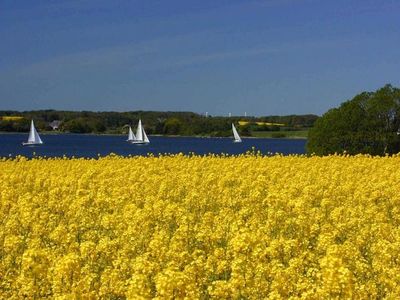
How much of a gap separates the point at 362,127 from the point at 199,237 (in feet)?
109

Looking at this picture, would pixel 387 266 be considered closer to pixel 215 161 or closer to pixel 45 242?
pixel 45 242

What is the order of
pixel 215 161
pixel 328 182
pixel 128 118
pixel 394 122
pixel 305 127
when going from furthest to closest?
pixel 128 118 < pixel 305 127 < pixel 394 122 < pixel 215 161 < pixel 328 182

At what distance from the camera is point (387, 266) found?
8.49 m

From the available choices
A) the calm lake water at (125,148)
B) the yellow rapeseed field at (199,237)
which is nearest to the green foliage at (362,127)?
the calm lake water at (125,148)

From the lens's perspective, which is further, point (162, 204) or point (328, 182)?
point (328, 182)

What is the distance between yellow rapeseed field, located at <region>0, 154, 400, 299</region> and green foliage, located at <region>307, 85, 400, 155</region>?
751 inches

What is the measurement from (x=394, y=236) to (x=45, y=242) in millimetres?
5111

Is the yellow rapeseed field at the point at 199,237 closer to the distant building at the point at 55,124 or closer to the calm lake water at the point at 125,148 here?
the calm lake water at the point at 125,148

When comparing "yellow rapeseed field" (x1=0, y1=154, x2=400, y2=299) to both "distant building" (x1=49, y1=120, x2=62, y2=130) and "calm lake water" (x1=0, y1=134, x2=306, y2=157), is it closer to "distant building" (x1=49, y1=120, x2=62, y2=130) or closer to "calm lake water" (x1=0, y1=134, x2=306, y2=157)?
"calm lake water" (x1=0, y1=134, x2=306, y2=157)

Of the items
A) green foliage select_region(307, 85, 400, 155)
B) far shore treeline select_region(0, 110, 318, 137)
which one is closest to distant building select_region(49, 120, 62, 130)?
far shore treeline select_region(0, 110, 318, 137)

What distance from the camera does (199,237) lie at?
9.80m

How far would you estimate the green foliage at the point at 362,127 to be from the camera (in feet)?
131

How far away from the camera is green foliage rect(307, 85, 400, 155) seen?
39781 millimetres

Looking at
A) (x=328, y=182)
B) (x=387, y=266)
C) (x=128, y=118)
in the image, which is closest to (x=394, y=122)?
(x=328, y=182)
